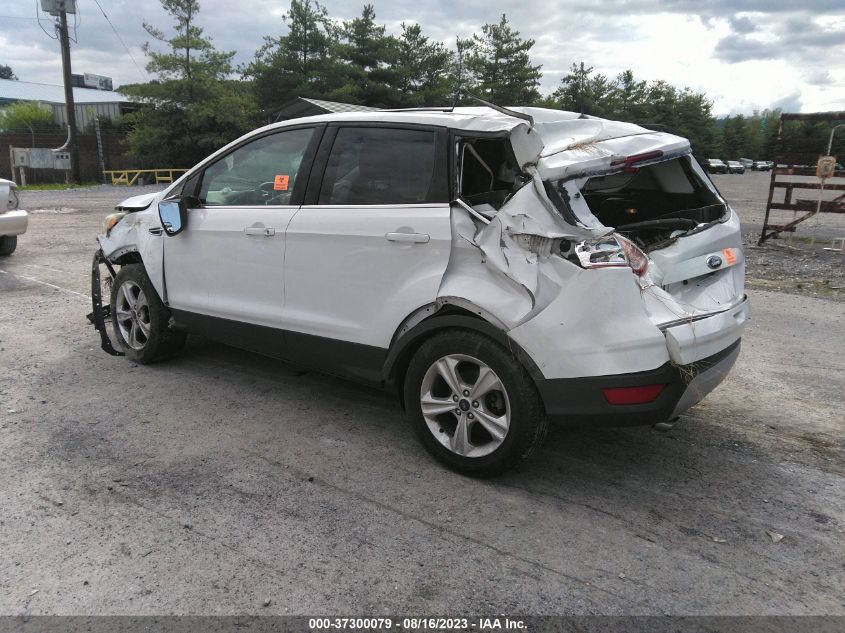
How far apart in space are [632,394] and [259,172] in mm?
2801

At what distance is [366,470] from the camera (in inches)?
138

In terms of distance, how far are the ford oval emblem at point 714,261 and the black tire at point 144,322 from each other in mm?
3827

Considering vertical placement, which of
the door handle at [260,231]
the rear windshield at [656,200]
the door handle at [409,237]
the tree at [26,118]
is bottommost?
the door handle at [260,231]

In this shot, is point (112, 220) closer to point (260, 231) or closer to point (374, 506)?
point (260, 231)

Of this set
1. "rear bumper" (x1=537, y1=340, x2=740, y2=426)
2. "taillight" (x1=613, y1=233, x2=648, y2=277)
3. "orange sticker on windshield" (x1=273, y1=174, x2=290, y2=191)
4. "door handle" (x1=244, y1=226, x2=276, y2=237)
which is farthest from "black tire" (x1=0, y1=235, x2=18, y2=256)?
"taillight" (x1=613, y1=233, x2=648, y2=277)

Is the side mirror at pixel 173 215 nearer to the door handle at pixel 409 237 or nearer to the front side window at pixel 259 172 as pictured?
the front side window at pixel 259 172

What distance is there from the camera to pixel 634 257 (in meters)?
2.99

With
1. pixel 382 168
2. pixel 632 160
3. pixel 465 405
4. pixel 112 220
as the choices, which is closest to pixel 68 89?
pixel 112 220

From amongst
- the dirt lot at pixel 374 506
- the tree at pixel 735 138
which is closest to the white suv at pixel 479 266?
the dirt lot at pixel 374 506

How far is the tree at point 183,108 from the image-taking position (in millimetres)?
36656

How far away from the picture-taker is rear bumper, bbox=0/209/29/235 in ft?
29.9

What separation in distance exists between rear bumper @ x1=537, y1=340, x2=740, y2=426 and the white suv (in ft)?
0.03

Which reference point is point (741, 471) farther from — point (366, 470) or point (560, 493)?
point (366, 470)

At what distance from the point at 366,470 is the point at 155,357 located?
246 centimetres
